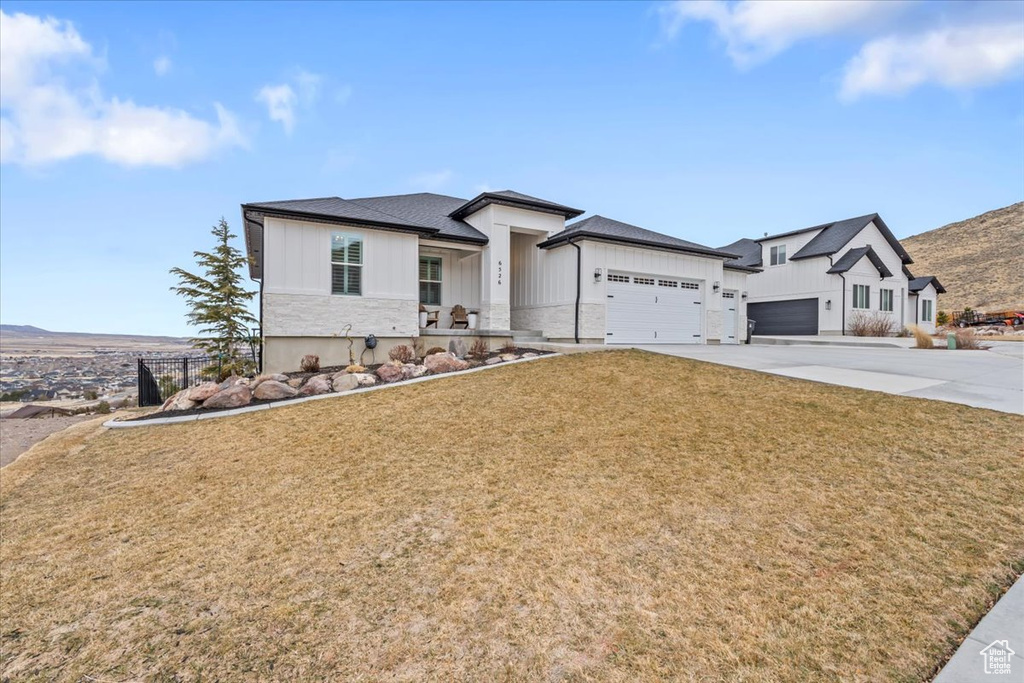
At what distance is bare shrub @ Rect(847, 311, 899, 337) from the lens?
69.6 feet

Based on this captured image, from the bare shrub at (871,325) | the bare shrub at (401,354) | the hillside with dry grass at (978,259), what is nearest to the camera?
the bare shrub at (401,354)

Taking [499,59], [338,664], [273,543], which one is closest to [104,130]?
[499,59]

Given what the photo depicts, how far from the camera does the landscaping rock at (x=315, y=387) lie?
9117 mm

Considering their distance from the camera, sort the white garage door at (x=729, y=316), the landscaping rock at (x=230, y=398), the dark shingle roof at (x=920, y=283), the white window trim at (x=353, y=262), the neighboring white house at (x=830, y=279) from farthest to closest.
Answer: the dark shingle roof at (x=920, y=283), the neighboring white house at (x=830, y=279), the white garage door at (x=729, y=316), the white window trim at (x=353, y=262), the landscaping rock at (x=230, y=398)

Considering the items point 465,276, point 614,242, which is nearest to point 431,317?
point 465,276

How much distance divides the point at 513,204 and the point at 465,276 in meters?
3.05

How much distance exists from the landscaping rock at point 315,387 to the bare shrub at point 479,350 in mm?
4119

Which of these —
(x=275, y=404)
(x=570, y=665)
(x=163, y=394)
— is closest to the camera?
(x=570, y=665)

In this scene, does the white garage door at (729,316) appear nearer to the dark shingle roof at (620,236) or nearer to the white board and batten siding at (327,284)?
the dark shingle roof at (620,236)

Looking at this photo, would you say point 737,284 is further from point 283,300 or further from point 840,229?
point 283,300

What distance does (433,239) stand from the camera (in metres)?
13.8

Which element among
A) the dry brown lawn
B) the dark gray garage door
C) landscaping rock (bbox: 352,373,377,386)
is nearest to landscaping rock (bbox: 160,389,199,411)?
the dry brown lawn

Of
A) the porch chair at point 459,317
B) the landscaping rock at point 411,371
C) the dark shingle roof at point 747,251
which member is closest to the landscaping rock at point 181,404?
the landscaping rock at point 411,371

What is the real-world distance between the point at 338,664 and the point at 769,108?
58.3ft
